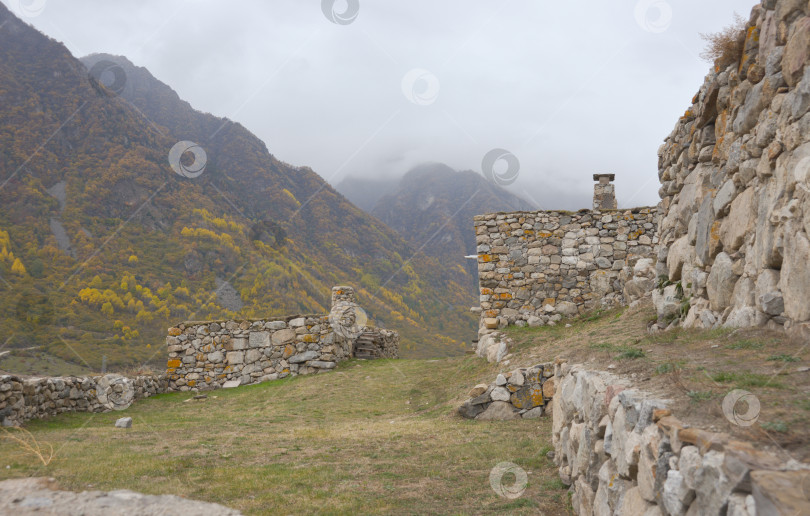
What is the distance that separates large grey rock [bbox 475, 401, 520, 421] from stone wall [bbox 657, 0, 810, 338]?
9.84 feet

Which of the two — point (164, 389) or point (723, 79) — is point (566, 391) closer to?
point (723, 79)

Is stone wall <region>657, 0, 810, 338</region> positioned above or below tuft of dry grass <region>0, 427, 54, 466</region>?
above

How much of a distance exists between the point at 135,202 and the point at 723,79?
4530 centimetres

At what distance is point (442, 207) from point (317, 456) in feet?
184

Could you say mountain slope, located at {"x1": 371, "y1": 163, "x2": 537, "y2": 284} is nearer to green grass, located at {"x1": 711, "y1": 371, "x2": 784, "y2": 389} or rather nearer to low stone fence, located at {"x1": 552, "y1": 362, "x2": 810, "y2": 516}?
low stone fence, located at {"x1": 552, "y1": 362, "x2": 810, "y2": 516}

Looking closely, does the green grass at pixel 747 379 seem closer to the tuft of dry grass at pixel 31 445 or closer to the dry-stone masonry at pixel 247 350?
the tuft of dry grass at pixel 31 445

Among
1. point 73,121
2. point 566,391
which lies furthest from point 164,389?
point 73,121

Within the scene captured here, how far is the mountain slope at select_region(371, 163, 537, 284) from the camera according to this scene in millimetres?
55531

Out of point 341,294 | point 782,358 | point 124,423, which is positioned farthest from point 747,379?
point 341,294

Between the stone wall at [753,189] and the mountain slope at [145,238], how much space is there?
25.0m

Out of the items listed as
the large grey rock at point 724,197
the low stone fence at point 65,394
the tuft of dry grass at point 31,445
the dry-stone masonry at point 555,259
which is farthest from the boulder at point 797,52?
the low stone fence at point 65,394

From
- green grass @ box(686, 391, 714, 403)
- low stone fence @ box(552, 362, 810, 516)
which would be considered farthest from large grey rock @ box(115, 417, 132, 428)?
green grass @ box(686, 391, 714, 403)

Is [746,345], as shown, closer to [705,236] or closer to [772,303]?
[772,303]

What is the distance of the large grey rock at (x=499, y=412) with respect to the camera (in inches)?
345
